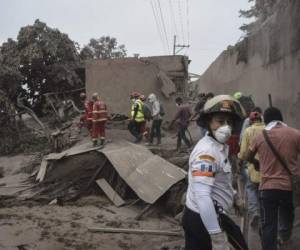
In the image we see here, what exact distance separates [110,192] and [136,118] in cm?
374

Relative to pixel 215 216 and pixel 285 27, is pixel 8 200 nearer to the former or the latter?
pixel 285 27

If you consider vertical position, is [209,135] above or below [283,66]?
below

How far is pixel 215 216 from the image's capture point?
2879mm

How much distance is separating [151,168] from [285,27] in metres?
4.20

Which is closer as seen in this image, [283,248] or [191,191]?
[191,191]

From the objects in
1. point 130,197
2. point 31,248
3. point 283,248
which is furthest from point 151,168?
point 283,248

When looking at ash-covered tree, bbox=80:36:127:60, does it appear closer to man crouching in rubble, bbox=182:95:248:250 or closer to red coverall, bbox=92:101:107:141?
red coverall, bbox=92:101:107:141

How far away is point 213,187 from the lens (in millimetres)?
3051

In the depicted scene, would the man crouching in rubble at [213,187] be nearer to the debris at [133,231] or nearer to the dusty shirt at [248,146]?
the dusty shirt at [248,146]

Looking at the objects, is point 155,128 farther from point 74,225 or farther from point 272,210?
point 272,210

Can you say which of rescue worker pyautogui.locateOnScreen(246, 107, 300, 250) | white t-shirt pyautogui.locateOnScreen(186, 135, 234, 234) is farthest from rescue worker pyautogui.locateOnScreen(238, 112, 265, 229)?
white t-shirt pyautogui.locateOnScreen(186, 135, 234, 234)

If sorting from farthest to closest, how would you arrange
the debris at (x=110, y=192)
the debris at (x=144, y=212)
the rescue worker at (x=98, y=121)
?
the rescue worker at (x=98, y=121) < the debris at (x=110, y=192) < the debris at (x=144, y=212)

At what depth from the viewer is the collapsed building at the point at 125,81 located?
20359 mm

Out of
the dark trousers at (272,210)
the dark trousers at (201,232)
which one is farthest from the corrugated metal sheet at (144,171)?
the dark trousers at (201,232)
